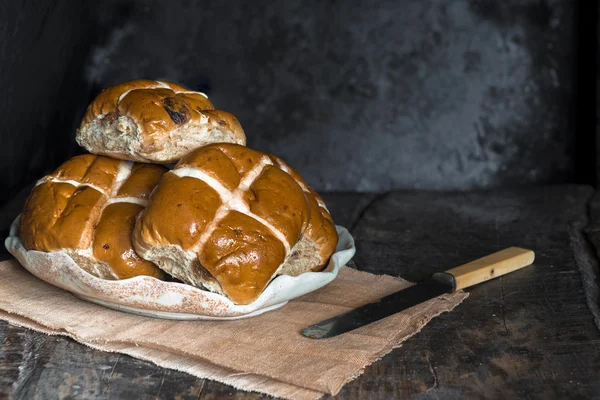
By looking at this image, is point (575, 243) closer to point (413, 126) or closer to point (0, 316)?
point (413, 126)

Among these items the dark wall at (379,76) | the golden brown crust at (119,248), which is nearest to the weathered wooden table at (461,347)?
the golden brown crust at (119,248)

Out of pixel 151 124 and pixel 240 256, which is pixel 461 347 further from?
pixel 151 124

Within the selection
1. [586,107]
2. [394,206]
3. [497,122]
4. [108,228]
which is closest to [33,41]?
[108,228]

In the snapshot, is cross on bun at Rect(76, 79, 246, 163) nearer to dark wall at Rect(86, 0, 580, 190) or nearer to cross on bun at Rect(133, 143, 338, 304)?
cross on bun at Rect(133, 143, 338, 304)

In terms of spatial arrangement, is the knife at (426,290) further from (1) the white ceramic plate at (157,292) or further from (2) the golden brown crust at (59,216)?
(2) the golden brown crust at (59,216)

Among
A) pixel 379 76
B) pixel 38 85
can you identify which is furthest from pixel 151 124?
pixel 379 76

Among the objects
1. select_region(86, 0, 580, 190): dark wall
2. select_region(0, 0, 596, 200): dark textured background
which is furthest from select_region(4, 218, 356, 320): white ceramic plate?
select_region(86, 0, 580, 190): dark wall
